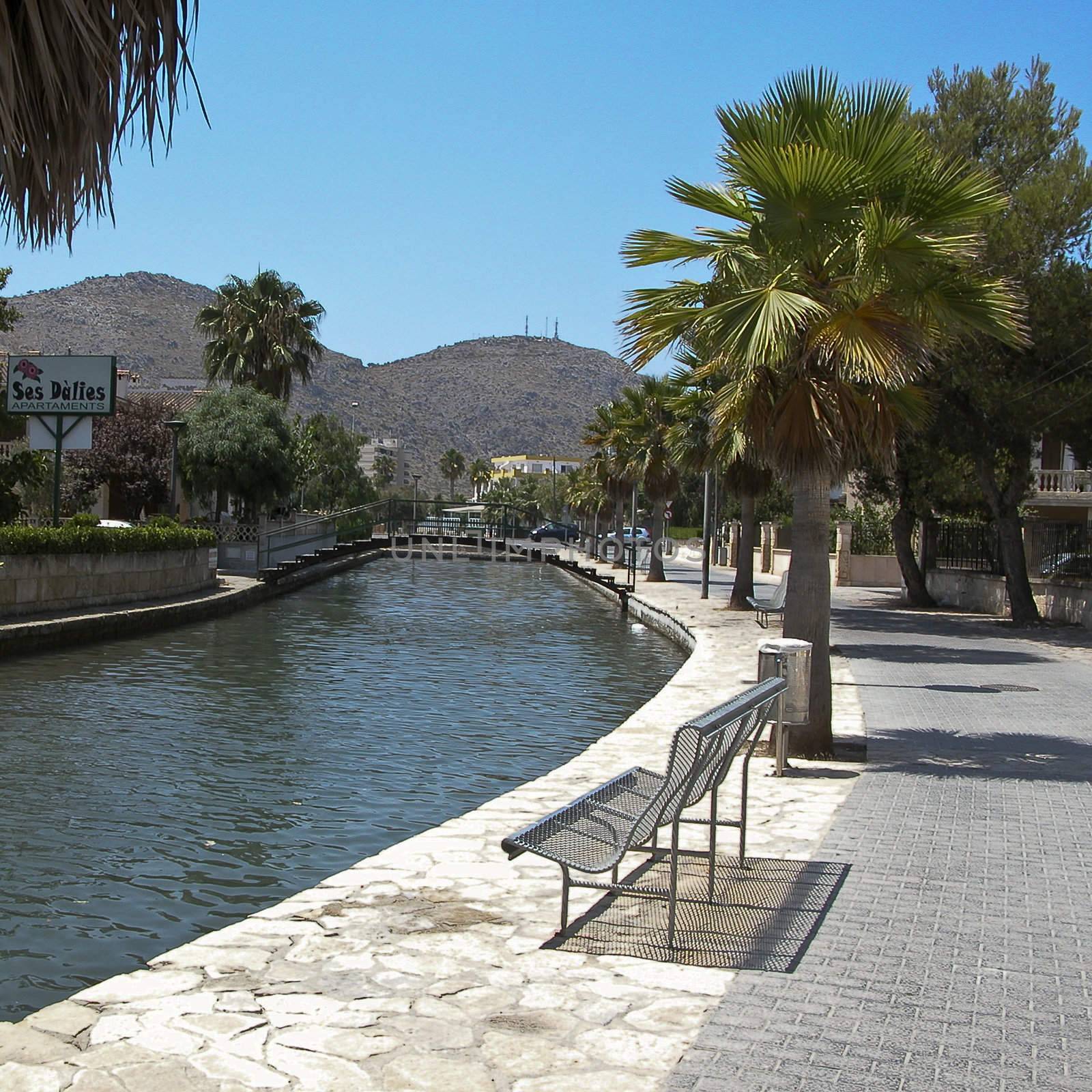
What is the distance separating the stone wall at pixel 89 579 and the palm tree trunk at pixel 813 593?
14.0 meters

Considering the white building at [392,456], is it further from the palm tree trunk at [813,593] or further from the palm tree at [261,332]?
the palm tree trunk at [813,593]

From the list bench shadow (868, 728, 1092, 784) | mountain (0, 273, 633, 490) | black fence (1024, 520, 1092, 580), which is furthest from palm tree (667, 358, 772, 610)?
mountain (0, 273, 633, 490)

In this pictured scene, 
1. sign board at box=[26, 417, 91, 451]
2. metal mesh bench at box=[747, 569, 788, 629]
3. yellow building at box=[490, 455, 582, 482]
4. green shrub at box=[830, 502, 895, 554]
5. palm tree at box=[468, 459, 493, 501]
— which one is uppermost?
yellow building at box=[490, 455, 582, 482]

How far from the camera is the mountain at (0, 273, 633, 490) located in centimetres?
12012

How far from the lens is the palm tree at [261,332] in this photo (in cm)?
4897

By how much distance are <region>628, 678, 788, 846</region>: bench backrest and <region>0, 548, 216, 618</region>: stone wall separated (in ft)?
54.0

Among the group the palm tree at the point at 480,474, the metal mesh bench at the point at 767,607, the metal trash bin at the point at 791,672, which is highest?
the palm tree at the point at 480,474

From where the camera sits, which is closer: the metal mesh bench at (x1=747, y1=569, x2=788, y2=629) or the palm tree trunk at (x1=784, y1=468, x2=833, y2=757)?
the palm tree trunk at (x1=784, y1=468, x2=833, y2=757)

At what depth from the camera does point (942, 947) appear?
555 centimetres

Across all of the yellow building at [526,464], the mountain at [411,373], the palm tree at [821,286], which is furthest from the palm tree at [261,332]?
the yellow building at [526,464]

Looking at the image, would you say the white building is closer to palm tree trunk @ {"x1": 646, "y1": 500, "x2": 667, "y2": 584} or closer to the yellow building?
the yellow building

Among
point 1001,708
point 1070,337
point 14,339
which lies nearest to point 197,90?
point 1001,708

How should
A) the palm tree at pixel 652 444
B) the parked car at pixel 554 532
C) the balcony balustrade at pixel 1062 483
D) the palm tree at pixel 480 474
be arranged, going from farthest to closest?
the palm tree at pixel 480 474 < the parked car at pixel 554 532 < the balcony balustrade at pixel 1062 483 < the palm tree at pixel 652 444

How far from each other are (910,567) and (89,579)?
799 inches
